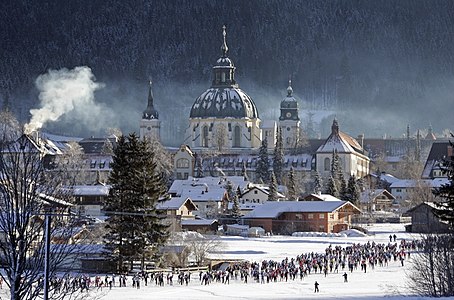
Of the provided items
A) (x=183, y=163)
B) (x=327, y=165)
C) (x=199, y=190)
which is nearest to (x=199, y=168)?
(x=183, y=163)

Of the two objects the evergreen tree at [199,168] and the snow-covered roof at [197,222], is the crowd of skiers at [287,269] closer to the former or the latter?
the snow-covered roof at [197,222]

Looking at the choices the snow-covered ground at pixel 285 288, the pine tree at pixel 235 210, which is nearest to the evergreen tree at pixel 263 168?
the pine tree at pixel 235 210

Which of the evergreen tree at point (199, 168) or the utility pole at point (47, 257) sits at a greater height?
the evergreen tree at point (199, 168)

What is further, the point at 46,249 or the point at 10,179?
the point at 10,179

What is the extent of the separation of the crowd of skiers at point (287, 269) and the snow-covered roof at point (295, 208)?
89.7ft

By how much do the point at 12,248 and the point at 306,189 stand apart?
139m

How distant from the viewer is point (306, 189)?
165 metres

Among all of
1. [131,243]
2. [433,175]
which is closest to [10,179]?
[131,243]

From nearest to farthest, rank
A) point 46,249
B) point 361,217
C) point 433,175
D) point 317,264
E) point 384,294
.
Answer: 1. point 46,249
2. point 384,294
3. point 317,264
4. point 361,217
5. point 433,175

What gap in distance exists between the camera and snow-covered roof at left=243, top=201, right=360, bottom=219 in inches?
4186

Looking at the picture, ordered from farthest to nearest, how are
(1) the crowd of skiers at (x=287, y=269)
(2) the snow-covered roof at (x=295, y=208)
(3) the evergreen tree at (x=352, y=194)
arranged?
(3) the evergreen tree at (x=352, y=194) < (2) the snow-covered roof at (x=295, y=208) < (1) the crowd of skiers at (x=287, y=269)

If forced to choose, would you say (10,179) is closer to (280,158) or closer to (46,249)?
(46,249)

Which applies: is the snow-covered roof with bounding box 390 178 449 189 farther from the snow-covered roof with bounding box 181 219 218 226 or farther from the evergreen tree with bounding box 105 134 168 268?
the evergreen tree with bounding box 105 134 168 268

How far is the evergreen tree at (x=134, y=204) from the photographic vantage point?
61812mm
